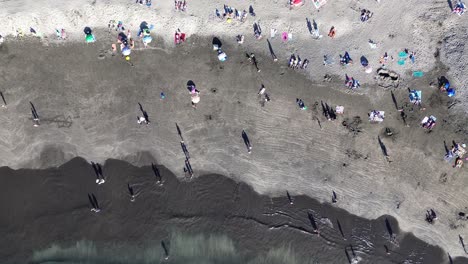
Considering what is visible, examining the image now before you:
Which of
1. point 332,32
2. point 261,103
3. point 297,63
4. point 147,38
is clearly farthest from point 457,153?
point 147,38

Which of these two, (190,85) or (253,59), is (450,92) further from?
(190,85)

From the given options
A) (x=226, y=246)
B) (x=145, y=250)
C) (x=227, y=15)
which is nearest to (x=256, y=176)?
(x=226, y=246)

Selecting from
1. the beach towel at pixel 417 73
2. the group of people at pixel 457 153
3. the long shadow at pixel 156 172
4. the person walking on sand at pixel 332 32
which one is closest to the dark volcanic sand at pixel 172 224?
the long shadow at pixel 156 172

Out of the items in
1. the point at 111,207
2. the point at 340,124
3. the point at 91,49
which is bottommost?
the point at 111,207

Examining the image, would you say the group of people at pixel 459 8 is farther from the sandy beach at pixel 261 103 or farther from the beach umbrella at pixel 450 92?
the beach umbrella at pixel 450 92

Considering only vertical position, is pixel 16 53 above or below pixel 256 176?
above

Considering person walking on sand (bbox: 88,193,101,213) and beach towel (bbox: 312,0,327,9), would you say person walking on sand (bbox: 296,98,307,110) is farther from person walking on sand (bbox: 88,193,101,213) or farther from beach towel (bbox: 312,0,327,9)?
person walking on sand (bbox: 88,193,101,213)

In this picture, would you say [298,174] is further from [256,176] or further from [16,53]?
[16,53]
